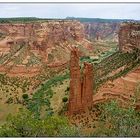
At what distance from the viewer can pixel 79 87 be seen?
52.3 m

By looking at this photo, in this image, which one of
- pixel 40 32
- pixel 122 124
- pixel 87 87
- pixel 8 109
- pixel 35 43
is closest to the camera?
pixel 122 124

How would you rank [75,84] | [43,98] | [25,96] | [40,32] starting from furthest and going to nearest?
[40,32]
[25,96]
[43,98]
[75,84]

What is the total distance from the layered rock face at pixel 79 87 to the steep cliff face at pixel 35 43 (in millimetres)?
45101

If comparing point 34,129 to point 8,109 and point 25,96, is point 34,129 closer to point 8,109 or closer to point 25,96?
point 8,109

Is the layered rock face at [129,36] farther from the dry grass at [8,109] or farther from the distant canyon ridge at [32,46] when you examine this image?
the dry grass at [8,109]

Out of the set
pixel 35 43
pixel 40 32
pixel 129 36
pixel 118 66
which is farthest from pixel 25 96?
pixel 40 32

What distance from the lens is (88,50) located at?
147 m

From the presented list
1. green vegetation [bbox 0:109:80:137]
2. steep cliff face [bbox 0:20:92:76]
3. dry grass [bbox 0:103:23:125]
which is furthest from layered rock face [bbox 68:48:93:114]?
steep cliff face [bbox 0:20:92:76]

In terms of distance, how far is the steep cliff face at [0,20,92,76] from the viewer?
337 feet

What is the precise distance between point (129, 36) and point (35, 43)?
2943 centimetres

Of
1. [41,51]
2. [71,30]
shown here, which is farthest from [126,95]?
[71,30]

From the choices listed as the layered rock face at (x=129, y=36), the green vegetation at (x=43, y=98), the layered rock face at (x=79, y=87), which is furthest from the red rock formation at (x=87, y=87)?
the layered rock face at (x=129, y=36)

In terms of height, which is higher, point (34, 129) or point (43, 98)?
point (34, 129)

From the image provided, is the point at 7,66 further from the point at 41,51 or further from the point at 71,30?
the point at 71,30
